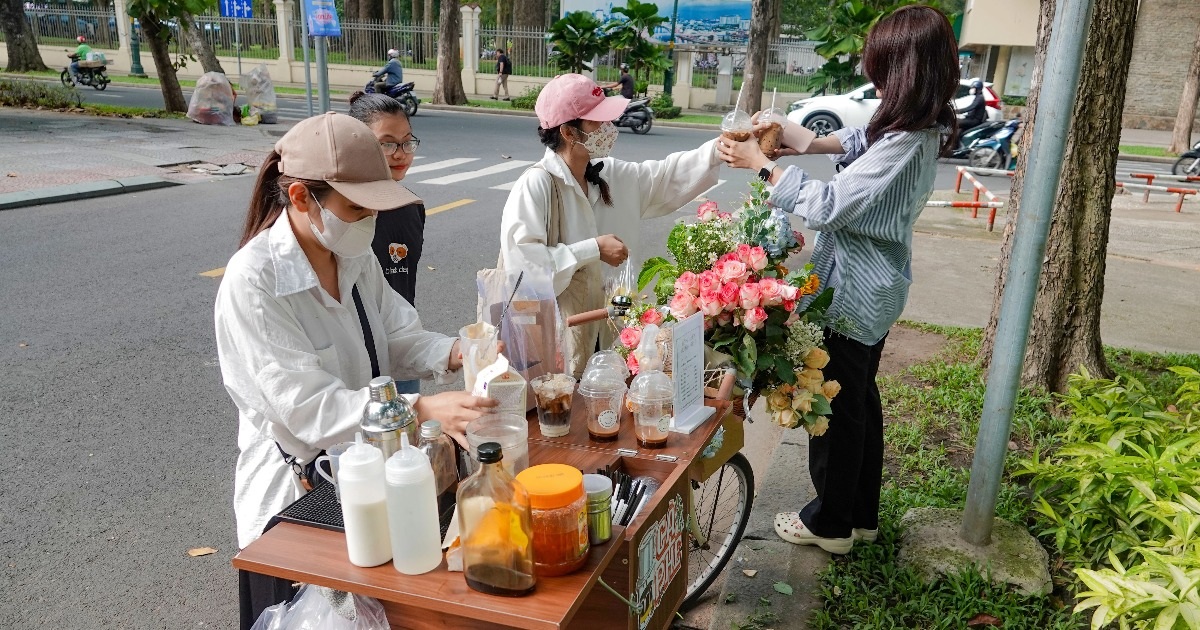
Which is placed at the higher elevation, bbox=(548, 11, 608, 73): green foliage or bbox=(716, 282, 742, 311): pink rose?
bbox=(548, 11, 608, 73): green foliage

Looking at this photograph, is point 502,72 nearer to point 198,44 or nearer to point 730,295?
point 198,44

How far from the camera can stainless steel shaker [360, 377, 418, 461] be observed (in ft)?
5.31

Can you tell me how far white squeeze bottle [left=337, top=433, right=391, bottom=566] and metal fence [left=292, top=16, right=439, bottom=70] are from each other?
27.0m

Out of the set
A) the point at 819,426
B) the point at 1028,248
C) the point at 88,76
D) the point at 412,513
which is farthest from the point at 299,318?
the point at 88,76

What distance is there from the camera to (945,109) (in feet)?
8.32

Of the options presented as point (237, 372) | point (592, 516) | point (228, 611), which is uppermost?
point (237, 372)

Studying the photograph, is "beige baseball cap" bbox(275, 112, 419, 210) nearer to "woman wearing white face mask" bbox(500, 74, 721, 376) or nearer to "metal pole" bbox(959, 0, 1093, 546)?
"woman wearing white face mask" bbox(500, 74, 721, 376)

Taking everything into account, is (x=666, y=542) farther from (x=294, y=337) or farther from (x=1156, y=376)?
(x=1156, y=376)

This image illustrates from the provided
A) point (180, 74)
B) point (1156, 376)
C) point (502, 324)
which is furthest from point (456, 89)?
point (502, 324)

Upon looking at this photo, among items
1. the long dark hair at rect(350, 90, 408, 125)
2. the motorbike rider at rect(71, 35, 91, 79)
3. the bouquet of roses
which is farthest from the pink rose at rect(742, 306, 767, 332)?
the motorbike rider at rect(71, 35, 91, 79)

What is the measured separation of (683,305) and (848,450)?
1.03m

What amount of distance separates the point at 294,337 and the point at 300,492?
15.8 inches

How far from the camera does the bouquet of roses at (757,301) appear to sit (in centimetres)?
233

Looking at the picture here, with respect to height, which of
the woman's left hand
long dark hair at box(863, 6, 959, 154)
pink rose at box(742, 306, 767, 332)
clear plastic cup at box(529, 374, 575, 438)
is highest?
long dark hair at box(863, 6, 959, 154)
